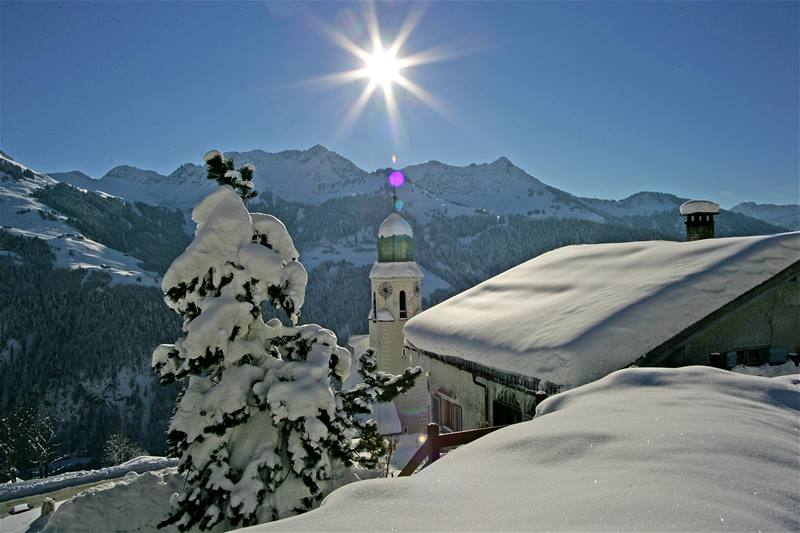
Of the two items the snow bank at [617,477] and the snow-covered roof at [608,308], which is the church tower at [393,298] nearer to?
the snow-covered roof at [608,308]

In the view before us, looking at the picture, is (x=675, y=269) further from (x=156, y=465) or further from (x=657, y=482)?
(x=156, y=465)

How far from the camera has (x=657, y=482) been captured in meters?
2.65

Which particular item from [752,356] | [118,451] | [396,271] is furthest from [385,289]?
[118,451]

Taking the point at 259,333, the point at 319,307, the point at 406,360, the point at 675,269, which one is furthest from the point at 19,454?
the point at 319,307

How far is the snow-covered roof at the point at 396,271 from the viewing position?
36031mm

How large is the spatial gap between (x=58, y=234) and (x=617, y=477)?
18039cm

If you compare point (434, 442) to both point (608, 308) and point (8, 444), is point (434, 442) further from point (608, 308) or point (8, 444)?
point (8, 444)

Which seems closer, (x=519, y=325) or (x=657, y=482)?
(x=657, y=482)

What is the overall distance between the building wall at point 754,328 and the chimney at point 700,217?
14.7ft

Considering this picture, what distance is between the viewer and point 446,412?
11.2 m

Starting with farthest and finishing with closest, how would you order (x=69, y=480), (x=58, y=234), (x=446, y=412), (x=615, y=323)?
(x=58, y=234) → (x=69, y=480) → (x=446, y=412) → (x=615, y=323)

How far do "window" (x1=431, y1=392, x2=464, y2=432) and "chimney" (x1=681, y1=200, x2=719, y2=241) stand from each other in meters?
7.68

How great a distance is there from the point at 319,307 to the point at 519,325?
125 m

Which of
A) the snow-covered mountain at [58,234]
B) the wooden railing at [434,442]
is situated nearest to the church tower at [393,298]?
the wooden railing at [434,442]
